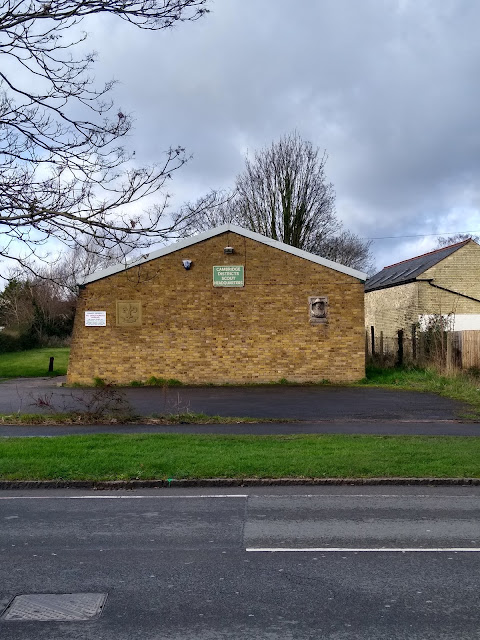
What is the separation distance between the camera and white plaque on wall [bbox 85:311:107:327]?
25.5m

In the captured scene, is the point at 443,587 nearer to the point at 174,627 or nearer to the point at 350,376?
the point at 174,627

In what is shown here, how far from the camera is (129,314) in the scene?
83.6 feet

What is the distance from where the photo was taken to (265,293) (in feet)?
83.9

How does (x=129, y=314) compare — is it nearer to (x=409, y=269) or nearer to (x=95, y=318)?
(x=95, y=318)

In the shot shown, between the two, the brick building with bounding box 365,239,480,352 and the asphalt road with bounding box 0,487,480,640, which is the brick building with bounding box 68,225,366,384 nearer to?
the brick building with bounding box 365,239,480,352

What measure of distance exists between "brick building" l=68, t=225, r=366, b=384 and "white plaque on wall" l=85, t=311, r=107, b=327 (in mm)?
36

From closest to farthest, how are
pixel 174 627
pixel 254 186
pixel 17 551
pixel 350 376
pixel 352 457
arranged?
pixel 174 627, pixel 17 551, pixel 352 457, pixel 350 376, pixel 254 186

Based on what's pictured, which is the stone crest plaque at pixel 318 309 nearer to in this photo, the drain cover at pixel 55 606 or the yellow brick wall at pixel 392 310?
the yellow brick wall at pixel 392 310

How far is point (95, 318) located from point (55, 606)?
2086 centimetres

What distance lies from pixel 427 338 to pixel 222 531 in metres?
21.5

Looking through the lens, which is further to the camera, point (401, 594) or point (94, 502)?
point (94, 502)

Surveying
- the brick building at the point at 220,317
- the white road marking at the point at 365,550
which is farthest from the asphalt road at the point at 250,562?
the brick building at the point at 220,317

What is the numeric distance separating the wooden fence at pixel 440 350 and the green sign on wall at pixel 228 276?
7637 millimetres

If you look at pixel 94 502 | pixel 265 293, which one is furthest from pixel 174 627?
pixel 265 293
